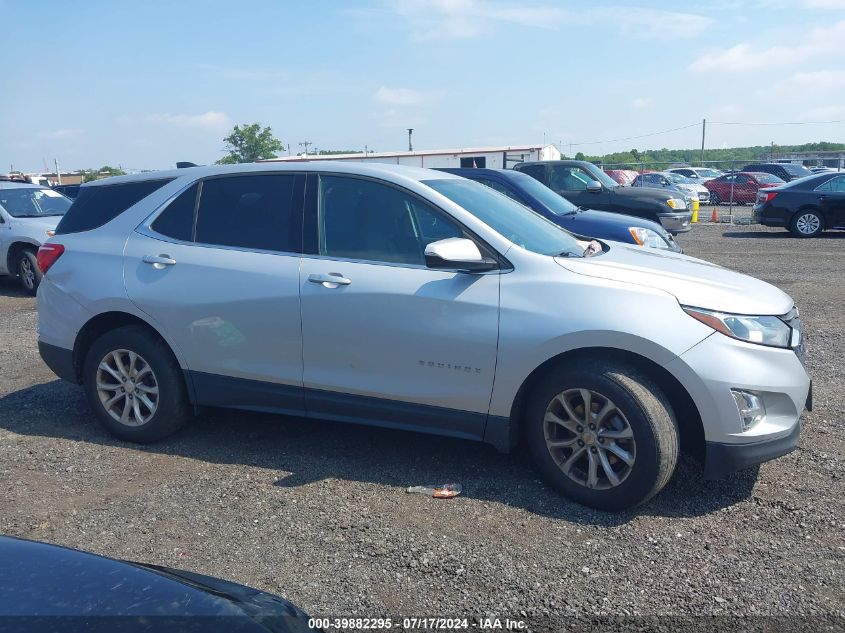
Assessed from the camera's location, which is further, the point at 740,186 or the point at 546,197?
the point at 740,186

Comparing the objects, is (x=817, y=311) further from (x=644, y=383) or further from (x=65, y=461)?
(x=65, y=461)

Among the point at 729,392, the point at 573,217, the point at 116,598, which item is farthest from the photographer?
the point at 573,217

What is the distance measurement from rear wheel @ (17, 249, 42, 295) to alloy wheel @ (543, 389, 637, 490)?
10272 millimetres

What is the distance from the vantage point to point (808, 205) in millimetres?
17891

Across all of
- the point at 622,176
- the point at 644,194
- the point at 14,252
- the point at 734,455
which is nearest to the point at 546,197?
the point at 644,194

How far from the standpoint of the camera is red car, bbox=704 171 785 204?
29969 mm

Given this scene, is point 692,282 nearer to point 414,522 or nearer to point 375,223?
point 375,223

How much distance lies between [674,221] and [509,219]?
1030 cm

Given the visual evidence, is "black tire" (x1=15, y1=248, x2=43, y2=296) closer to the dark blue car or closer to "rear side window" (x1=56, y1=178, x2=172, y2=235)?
the dark blue car

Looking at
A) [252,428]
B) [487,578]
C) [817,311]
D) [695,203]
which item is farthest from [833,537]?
[695,203]

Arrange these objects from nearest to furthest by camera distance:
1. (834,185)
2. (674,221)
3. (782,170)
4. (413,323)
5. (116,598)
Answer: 1. (116,598)
2. (413,323)
3. (674,221)
4. (834,185)
5. (782,170)

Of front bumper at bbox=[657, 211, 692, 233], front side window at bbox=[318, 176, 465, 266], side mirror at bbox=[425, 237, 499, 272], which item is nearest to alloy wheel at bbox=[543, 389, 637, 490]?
side mirror at bbox=[425, 237, 499, 272]

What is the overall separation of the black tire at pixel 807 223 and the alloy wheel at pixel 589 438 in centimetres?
1630

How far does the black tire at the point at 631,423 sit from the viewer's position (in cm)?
387
